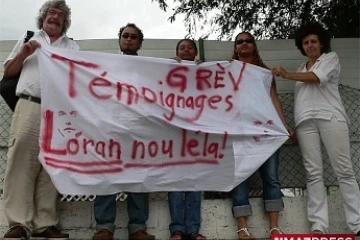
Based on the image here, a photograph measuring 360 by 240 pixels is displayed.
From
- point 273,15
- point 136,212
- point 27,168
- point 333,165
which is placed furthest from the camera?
point 273,15

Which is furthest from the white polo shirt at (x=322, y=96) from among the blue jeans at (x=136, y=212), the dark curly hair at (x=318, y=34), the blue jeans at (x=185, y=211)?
the blue jeans at (x=136, y=212)

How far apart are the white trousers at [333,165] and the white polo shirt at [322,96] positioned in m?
0.06

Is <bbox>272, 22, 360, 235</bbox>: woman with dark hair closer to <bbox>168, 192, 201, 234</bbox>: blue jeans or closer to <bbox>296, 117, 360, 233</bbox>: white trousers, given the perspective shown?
<bbox>296, 117, 360, 233</bbox>: white trousers

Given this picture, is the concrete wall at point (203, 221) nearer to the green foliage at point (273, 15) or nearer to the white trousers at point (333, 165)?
the white trousers at point (333, 165)

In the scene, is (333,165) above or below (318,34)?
below

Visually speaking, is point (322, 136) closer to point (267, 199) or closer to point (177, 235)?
point (267, 199)

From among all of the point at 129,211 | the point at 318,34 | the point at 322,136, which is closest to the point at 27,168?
the point at 129,211

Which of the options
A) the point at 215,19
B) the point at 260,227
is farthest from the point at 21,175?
the point at 215,19

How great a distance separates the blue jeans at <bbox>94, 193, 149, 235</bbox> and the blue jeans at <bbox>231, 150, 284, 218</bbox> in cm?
72

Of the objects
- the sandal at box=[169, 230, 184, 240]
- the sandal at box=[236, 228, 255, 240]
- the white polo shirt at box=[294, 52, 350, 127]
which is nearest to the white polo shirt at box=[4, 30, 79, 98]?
the sandal at box=[169, 230, 184, 240]

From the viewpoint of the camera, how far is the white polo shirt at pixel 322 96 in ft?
12.9

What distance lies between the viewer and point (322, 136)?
12.9 feet

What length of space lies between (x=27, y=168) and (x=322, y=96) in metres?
2.40

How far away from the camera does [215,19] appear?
664 centimetres
